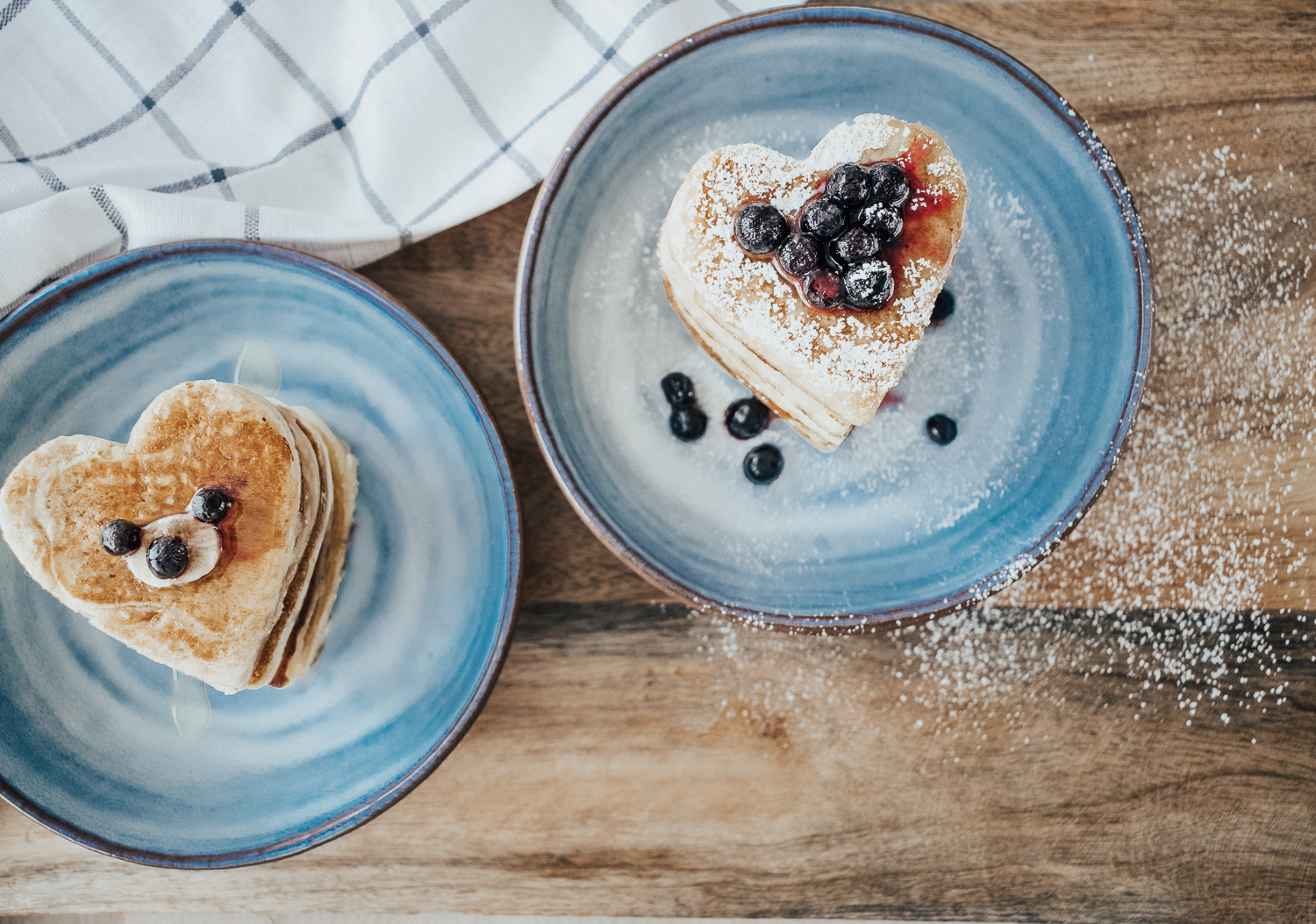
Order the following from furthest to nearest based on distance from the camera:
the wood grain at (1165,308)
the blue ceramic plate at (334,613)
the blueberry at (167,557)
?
1. the wood grain at (1165,308)
2. the blue ceramic plate at (334,613)
3. the blueberry at (167,557)

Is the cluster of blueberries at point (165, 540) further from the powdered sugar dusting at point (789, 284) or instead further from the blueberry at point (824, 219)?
the blueberry at point (824, 219)

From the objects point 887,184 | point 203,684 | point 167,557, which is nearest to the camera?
point 167,557

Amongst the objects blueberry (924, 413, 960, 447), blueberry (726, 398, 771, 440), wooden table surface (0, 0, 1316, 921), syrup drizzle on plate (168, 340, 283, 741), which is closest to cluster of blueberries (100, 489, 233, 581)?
syrup drizzle on plate (168, 340, 283, 741)

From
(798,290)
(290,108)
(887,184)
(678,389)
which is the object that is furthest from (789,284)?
(290,108)

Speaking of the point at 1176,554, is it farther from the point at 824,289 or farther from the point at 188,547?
the point at 188,547

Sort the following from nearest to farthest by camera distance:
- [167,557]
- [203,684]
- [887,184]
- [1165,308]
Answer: [167,557] → [887,184] → [203,684] → [1165,308]

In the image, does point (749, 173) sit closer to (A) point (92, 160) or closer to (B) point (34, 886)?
(A) point (92, 160)

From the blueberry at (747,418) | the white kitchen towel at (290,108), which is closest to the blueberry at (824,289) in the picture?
the blueberry at (747,418)
